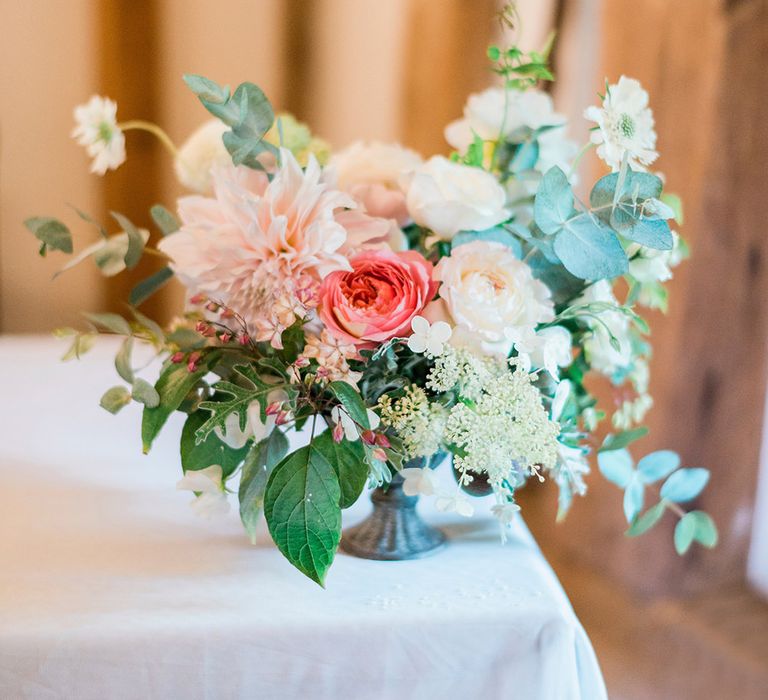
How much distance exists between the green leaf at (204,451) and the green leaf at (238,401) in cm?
6

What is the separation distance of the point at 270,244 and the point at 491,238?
23 centimetres

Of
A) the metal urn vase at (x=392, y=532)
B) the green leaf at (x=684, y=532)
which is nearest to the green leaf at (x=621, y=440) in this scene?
the green leaf at (x=684, y=532)

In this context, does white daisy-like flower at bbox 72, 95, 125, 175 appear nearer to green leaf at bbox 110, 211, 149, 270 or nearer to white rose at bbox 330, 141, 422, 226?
green leaf at bbox 110, 211, 149, 270

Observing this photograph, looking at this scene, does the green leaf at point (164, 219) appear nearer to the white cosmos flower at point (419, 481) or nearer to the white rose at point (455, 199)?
the white rose at point (455, 199)

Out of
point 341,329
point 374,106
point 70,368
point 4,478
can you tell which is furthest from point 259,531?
point 374,106

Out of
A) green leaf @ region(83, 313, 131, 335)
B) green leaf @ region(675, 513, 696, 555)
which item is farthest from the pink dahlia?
green leaf @ region(675, 513, 696, 555)

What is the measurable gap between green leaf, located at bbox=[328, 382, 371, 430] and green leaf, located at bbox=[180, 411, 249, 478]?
16cm

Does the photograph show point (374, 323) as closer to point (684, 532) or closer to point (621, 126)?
point (621, 126)

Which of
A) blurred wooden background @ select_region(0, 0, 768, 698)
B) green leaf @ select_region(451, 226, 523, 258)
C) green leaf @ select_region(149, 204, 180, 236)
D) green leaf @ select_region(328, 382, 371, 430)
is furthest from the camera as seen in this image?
blurred wooden background @ select_region(0, 0, 768, 698)

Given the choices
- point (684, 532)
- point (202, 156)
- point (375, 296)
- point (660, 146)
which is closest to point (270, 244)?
Result: point (375, 296)

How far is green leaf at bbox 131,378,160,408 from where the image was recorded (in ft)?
2.53

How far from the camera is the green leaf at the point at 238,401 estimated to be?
0.70 metres

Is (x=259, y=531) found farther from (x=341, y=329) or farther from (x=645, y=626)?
(x=645, y=626)

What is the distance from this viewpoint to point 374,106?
1679 millimetres
